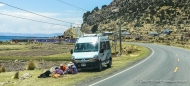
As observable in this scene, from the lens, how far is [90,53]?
20.4m

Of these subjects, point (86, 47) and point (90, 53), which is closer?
point (90, 53)

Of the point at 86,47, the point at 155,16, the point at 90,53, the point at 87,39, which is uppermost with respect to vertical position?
the point at 155,16

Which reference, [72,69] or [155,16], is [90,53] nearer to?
[72,69]

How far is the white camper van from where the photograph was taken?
1995cm

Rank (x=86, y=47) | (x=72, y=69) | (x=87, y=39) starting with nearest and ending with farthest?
(x=72, y=69)
(x=86, y=47)
(x=87, y=39)

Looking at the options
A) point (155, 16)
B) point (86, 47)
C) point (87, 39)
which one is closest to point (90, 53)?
point (86, 47)

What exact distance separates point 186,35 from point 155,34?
16566mm

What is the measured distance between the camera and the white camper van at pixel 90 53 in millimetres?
19952

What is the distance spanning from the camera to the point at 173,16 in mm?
118250

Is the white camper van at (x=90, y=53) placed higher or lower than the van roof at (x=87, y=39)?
lower

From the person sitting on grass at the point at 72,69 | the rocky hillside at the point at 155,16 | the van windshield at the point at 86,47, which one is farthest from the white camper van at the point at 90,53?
the rocky hillside at the point at 155,16

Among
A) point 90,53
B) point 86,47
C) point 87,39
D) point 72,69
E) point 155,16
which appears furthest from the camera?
point 155,16

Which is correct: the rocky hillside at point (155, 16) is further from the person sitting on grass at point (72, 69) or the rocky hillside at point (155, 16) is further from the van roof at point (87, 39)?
the person sitting on grass at point (72, 69)

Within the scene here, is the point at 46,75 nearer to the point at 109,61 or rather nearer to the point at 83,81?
the point at 83,81
